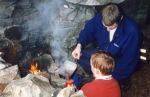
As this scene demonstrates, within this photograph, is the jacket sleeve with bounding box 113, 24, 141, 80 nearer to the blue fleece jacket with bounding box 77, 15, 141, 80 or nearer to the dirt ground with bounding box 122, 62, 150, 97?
the blue fleece jacket with bounding box 77, 15, 141, 80

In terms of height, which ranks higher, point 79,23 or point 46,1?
point 46,1

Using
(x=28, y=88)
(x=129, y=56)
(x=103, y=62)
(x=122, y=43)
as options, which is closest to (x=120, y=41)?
(x=122, y=43)

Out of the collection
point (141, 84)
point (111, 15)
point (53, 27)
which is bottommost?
point (141, 84)

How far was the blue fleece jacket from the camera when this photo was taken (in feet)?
21.7

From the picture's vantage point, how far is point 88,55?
7.25 m

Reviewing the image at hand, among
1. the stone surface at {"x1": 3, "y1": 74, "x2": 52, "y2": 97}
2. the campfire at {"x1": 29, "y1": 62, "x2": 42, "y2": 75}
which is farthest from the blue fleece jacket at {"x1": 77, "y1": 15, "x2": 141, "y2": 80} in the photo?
the stone surface at {"x1": 3, "y1": 74, "x2": 52, "y2": 97}

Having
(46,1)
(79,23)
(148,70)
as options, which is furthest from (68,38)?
(148,70)

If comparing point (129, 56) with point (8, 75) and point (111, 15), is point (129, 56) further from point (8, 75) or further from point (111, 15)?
point (8, 75)

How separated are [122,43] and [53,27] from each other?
2131mm

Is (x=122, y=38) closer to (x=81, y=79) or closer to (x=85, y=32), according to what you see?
(x=85, y=32)

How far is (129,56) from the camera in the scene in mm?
6727

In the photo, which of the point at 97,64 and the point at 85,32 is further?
the point at 85,32

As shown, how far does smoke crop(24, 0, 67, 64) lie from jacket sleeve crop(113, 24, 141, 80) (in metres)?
1.77

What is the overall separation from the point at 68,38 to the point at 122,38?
1806 mm
